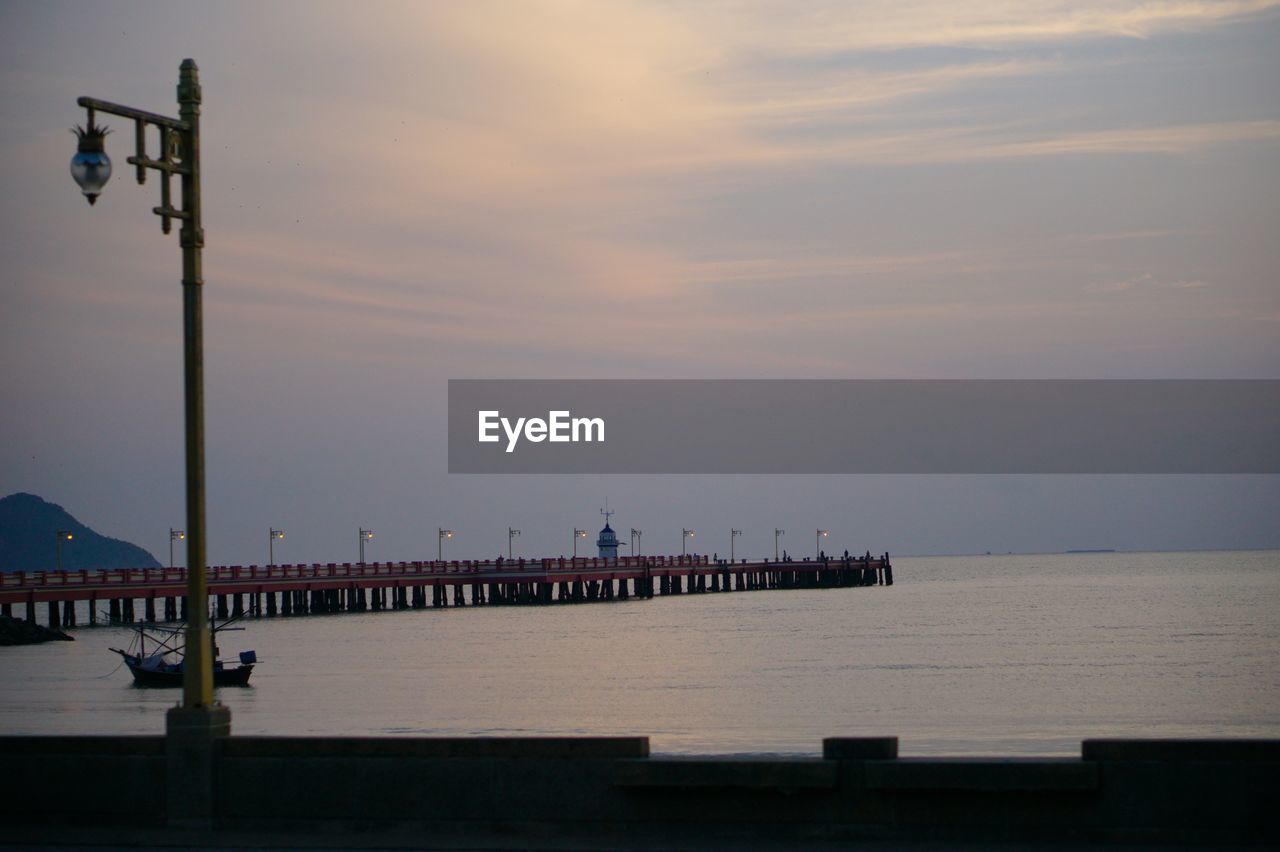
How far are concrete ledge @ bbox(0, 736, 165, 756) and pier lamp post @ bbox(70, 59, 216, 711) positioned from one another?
52 cm

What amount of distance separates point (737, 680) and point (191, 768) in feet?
163

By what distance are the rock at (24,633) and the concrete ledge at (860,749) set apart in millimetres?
93968

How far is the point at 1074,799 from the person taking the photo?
1183cm

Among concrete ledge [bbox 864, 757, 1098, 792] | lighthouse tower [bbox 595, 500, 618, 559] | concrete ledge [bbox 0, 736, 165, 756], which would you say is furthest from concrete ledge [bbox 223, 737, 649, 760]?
lighthouse tower [bbox 595, 500, 618, 559]

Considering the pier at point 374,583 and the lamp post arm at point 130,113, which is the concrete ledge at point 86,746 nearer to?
the lamp post arm at point 130,113

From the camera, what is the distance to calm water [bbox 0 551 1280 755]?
1801 inches

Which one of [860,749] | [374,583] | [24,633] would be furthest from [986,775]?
[374,583]

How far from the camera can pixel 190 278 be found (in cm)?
1357

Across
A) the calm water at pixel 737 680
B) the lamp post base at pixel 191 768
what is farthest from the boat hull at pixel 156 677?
the lamp post base at pixel 191 768

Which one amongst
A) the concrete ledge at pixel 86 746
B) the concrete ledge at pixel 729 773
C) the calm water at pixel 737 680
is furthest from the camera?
the calm water at pixel 737 680

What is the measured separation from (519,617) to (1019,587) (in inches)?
3695

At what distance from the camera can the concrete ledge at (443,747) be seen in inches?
493

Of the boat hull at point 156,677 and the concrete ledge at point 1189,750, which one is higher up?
the concrete ledge at point 1189,750

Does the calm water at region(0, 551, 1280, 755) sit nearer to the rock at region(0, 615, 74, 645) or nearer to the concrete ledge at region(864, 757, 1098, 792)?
the rock at region(0, 615, 74, 645)
